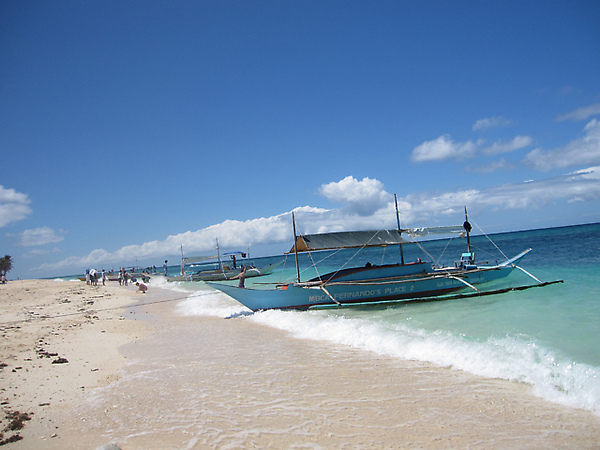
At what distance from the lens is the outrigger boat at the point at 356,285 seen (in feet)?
53.7

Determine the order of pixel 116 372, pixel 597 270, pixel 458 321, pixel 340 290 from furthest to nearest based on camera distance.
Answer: pixel 597 270
pixel 340 290
pixel 458 321
pixel 116 372

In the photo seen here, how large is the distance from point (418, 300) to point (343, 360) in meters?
10.5

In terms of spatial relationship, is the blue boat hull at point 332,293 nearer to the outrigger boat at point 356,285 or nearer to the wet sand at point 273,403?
the outrigger boat at point 356,285

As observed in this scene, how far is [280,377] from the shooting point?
738 centimetres

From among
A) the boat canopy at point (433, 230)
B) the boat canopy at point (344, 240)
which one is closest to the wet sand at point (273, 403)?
the boat canopy at point (344, 240)

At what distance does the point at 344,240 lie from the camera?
18094 mm

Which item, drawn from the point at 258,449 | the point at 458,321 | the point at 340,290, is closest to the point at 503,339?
the point at 458,321

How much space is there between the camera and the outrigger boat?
1638 cm

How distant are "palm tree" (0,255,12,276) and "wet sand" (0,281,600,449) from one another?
74538 millimetres

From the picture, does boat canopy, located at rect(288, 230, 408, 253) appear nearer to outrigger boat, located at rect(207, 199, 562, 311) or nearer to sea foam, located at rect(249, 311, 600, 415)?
outrigger boat, located at rect(207, 199, 562, 311)

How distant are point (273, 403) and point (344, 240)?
12550 mm

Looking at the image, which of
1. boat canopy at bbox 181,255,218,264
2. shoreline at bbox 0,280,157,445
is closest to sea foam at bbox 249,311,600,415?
shoreline at bbox 0,280,157,445

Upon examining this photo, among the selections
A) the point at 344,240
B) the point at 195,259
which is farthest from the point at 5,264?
the point at 344,240

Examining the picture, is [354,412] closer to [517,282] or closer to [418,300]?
[418,300]
